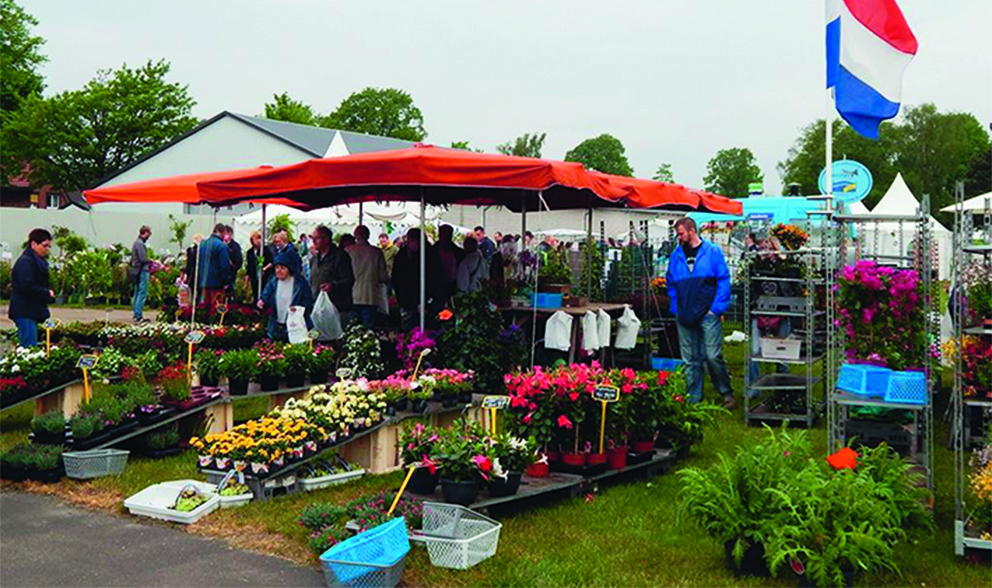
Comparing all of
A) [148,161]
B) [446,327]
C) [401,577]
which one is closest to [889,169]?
[148,161]

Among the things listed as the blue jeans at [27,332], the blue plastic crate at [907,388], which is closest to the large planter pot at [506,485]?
the blue plastic crate at [907,388]

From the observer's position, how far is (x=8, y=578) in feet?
15.6

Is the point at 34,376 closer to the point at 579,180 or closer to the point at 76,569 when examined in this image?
the point at 76,569

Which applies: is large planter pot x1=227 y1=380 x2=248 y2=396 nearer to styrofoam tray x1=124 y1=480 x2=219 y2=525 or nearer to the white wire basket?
styrofoam tray x1=124 y1=480 x2=219 y2=525

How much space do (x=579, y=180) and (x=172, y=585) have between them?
16.0 ft

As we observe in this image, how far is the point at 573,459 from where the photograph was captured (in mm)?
6254

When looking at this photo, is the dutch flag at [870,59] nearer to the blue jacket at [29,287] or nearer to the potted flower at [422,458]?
the potted flower at [422,458]

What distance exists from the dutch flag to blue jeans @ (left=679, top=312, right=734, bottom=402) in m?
2.76

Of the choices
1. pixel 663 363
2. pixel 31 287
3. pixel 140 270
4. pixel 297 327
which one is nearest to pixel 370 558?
pixel 297 327

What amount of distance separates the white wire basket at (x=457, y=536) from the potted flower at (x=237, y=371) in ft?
10.9

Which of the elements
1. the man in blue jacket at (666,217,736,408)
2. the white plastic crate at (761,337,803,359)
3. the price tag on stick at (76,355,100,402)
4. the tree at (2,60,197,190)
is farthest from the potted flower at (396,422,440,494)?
the tree at (2,60,197,190)

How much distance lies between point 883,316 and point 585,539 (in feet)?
9.32

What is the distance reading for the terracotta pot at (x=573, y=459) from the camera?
6254 mm

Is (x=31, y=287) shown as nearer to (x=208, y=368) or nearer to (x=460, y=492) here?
(x=208, y=368)
